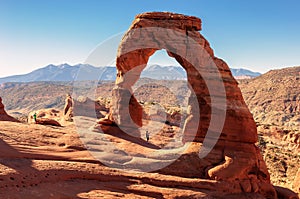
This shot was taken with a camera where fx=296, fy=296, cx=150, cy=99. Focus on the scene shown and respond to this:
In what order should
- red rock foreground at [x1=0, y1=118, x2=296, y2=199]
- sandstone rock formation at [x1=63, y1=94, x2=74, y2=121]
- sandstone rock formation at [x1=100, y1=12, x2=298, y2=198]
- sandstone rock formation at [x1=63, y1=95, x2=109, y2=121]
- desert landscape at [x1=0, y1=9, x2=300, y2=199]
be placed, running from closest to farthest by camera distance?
red rock foreground at [x1=0, y1=118, x2=296, y2=199] < desert landscape at [x1=0, y1=9, x2=300, y2=199] < sandstone rock formation at [x1=100, y1=12, x2=298, y2=198] < sandstone rock formation at [x1=63, y1=95, x2=109, y2=121] < sandstone rock formation at [x1=63, y1=94, x2=74, y2=121]

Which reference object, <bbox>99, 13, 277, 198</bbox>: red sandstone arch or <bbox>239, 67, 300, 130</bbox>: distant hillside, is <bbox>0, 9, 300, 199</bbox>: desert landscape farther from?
<bbox>239, 67, 300, 130</bbox>: distant hillside

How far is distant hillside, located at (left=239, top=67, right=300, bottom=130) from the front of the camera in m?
71.2

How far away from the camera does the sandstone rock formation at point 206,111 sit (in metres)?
14.9

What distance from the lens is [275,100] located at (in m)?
81.3

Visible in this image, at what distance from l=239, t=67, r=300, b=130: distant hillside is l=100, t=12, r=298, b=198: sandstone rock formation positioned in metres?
53.6

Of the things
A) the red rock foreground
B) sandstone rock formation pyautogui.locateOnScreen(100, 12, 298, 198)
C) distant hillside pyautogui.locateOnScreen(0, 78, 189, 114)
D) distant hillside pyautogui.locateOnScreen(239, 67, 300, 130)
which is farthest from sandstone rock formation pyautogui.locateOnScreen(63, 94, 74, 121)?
distant hillside pyautogui.locateOnScreen(0, 78, 189, 114)

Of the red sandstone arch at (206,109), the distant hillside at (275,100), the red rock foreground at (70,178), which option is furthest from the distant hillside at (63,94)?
the red rock foreground at (70,178)

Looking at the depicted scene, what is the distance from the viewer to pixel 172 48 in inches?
669

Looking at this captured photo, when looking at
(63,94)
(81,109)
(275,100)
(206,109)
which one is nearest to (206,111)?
(206,109)

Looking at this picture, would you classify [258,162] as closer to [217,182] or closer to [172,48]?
[217,182]

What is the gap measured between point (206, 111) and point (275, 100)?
7234cm

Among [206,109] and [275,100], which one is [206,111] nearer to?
[206,109]

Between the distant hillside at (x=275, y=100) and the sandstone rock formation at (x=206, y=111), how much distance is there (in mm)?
53591

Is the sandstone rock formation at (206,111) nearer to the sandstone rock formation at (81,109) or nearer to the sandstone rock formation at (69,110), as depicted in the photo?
the sandstone rock formation at (81,109)
